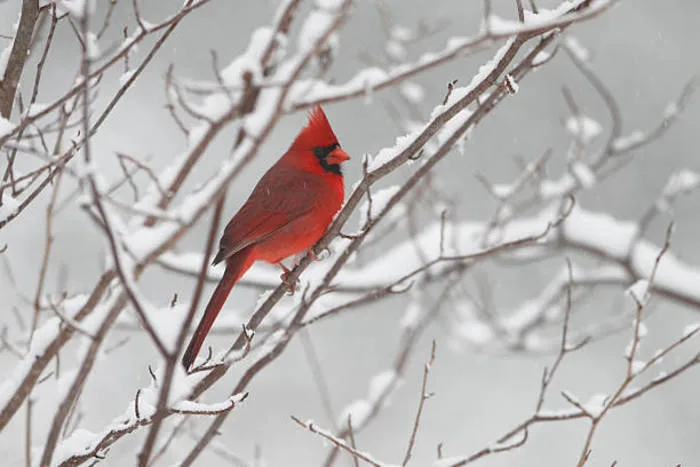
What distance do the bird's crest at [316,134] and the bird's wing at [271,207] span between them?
9cm

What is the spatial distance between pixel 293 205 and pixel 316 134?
7.9 inches

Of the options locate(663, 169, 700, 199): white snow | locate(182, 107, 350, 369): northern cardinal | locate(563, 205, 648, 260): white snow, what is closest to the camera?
locate(182, 107, 350, 369): northern cardinal

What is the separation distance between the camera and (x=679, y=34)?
7.84m

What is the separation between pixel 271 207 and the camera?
2.63 meters

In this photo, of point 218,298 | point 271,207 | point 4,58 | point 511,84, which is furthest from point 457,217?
point 4,58

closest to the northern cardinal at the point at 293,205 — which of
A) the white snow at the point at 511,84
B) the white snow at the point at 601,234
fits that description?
the white snow at the point at 511,84

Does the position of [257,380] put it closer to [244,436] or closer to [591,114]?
[244,436]

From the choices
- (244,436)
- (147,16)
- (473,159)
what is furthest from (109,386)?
(473,159)

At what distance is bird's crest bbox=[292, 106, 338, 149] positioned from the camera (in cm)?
247

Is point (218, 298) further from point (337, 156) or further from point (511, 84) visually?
point (511, 84)

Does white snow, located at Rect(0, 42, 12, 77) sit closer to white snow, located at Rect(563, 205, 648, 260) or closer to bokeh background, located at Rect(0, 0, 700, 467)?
white snow, located at Rect(563, 205, 648, 260)

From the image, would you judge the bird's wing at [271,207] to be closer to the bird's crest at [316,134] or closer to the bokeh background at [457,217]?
the bird's crest at [316,134]

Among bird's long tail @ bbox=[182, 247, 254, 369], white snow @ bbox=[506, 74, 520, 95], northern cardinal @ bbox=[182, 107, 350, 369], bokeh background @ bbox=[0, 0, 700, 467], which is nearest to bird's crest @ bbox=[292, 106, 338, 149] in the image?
northern cardinal @ bbox=[182, 107, 350, 369]

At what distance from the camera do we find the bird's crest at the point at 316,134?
8.11ft
